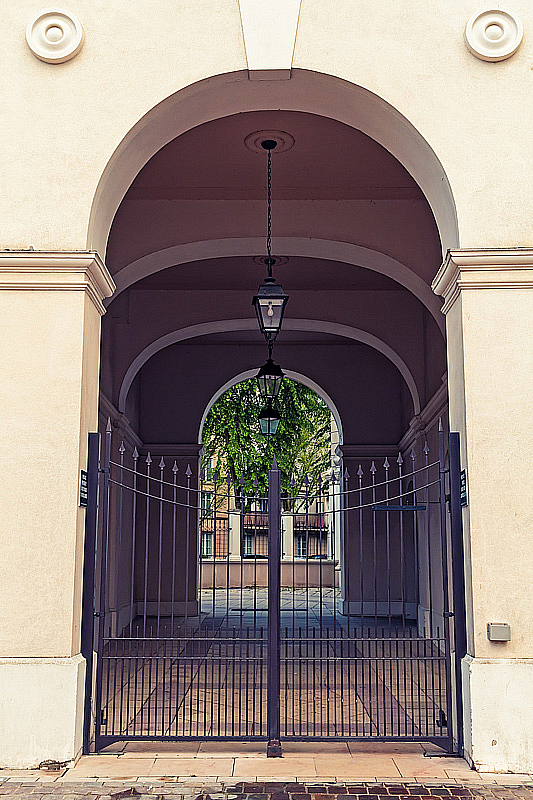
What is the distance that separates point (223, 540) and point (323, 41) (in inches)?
785

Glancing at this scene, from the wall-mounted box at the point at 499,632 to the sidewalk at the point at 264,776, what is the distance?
0.89 m

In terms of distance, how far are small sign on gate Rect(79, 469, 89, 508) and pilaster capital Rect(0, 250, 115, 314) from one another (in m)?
1.41

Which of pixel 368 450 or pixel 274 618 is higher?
pixel 368 450

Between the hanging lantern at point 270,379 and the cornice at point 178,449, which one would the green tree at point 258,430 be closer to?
the cornice at point 178,449

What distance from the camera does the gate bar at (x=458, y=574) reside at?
6.23m

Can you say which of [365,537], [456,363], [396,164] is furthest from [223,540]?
[456,363]

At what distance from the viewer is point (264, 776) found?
18.5ft

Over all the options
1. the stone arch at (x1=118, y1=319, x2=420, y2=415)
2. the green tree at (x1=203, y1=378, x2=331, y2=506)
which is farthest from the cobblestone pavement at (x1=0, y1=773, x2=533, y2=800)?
the green tree at (x1=203, y1=378, x2=331, y2=506)

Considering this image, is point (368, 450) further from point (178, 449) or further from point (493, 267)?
point (493, 267)

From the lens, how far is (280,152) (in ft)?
30.2

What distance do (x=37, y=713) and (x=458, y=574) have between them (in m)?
3.20

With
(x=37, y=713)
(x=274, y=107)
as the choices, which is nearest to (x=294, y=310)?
(x=274, y=107)

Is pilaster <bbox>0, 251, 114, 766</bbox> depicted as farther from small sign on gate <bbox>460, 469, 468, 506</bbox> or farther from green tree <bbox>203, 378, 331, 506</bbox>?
green tree <bbox>203, 378, 331, 506</bbox>

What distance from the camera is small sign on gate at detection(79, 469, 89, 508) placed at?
6286 millimetres
